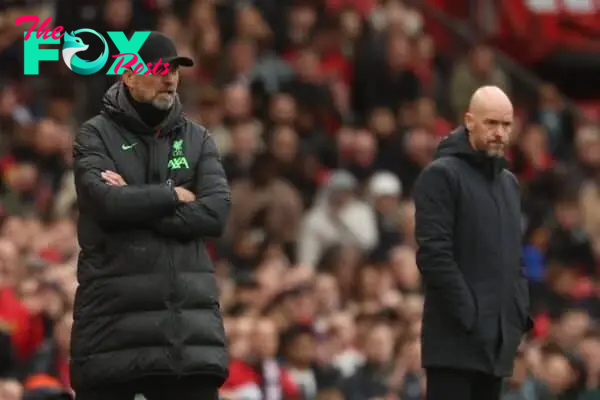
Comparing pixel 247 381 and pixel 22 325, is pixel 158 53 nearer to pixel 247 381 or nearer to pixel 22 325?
pixel 22 325

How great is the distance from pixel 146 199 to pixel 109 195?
0.16 metres

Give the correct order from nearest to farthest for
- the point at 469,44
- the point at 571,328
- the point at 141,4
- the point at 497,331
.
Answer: the point at 497,331 → the point at 571,328 → the point at 141,4 → the point at 469,44

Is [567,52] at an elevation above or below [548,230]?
above

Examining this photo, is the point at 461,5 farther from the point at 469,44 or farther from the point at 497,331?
the point at 497,331

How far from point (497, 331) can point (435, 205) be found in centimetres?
68

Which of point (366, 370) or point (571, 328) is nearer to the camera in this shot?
point (366, 370)

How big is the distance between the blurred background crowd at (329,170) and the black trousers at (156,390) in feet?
6.90

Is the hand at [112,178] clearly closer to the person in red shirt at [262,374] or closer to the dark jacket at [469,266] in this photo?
the dark jacket at [469,266]

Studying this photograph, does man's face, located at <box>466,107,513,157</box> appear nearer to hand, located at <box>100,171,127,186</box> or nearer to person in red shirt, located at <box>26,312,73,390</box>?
hand, located at <box>100,171,127,186</box>

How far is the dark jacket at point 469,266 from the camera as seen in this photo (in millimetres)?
9148

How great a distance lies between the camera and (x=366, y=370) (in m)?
14.3

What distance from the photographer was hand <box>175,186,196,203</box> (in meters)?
8.30

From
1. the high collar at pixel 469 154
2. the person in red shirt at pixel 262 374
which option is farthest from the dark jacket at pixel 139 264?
the person in red shirt at pixel 262 374

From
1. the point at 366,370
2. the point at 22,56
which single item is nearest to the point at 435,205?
the point at 366,370
